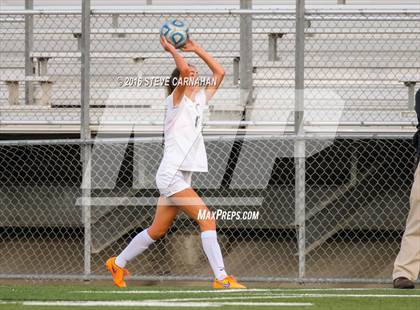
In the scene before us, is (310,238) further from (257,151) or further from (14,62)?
(14,62)

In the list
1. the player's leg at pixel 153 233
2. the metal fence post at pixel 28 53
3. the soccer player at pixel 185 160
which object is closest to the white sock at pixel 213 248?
the soccer player at pixel 185 160

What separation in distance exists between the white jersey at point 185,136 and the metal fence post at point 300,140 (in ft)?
4.66

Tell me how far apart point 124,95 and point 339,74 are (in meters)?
2.43

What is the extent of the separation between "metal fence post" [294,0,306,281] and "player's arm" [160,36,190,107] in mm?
1621

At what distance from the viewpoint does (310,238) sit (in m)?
11.4

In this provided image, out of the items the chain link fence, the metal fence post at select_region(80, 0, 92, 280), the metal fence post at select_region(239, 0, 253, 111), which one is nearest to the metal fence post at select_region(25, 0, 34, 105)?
the chain link fence

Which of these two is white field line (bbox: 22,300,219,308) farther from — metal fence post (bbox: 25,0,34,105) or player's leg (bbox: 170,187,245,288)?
metal fence post (bbox: 25,0,34,105)

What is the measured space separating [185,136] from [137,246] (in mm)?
976

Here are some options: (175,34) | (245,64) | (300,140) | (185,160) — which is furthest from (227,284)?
(245,64)

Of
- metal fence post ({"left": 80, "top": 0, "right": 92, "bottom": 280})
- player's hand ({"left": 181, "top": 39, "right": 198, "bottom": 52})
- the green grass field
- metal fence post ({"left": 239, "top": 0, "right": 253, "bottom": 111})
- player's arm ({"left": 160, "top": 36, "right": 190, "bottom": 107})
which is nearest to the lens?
the green grass field

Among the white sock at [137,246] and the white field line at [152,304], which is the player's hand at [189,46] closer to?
the white sock at [137,246]

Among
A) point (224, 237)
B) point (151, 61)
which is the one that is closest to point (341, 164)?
point (224, 237)

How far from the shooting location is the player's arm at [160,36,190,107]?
8.29 meters

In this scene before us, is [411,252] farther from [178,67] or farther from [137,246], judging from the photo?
[178,67]
